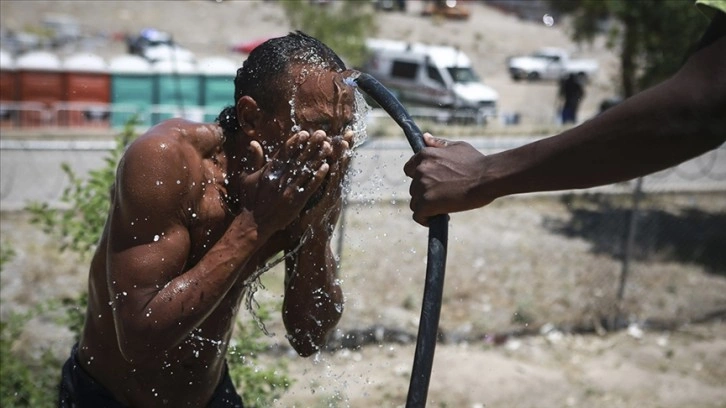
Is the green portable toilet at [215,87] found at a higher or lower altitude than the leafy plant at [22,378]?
lower

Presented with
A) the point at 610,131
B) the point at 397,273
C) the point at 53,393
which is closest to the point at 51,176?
the point at 397,273

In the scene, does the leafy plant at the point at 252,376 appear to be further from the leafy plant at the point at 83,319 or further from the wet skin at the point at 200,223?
the wet skin at the point at 200,223

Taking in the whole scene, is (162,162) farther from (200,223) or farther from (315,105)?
(315,105)

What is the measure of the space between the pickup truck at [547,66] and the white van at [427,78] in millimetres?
8907

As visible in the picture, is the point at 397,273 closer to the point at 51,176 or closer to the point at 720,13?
the point at 51,176

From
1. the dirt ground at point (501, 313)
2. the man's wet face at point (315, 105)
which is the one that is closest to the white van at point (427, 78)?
the dirt ground at point (501, 313)

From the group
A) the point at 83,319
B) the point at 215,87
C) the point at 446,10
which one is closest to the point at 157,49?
the point at 215,87

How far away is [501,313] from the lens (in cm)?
742

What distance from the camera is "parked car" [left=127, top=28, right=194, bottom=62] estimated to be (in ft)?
64.5

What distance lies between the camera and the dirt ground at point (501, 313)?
604 cm

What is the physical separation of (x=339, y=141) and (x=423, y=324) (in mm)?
522

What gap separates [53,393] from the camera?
4.23m

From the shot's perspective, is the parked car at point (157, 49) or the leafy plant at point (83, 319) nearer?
the leafy plant at point (83, 319)

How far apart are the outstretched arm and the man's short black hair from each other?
14.9 inches
